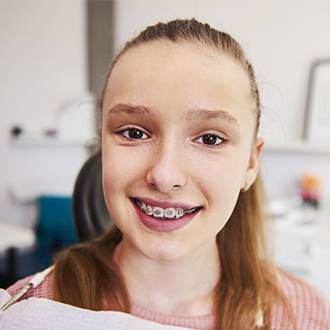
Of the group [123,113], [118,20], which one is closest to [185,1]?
[118,20]

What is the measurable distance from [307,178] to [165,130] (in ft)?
5.60

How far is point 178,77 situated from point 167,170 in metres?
0.16

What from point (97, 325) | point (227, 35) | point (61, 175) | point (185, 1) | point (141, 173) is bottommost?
point (61, 175)

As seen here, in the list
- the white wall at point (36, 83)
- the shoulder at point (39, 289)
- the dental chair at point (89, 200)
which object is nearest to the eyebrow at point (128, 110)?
the dental chair at point (89, 200)

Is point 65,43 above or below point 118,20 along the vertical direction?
below

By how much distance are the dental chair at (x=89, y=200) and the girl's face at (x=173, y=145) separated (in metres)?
0.25

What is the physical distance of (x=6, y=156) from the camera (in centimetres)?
230

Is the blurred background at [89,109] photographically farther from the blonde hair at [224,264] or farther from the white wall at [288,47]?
the blonde hair at [224,264]

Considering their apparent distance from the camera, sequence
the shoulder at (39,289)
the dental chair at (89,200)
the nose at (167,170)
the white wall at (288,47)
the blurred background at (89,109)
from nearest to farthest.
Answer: the nose at (167,170), the shoulder at (39,289), the dental chair at (89,200), the blurred background at (89,109), the white wall at (288,47)

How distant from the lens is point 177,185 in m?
0.54

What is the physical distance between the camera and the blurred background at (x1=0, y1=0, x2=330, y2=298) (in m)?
1.78

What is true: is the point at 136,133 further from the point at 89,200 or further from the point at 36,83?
the point at 36,83

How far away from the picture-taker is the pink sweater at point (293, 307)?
0.65m

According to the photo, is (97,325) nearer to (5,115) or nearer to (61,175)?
(5,115)
